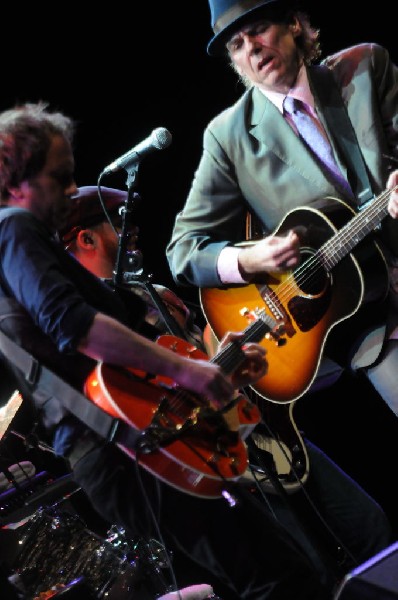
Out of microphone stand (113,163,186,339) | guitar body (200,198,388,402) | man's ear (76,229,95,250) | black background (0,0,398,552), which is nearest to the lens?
guitar body (200,198,388,402)

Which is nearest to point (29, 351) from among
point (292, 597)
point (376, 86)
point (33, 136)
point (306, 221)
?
point (33, 136)

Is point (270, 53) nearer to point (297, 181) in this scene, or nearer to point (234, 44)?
point (234, 44)

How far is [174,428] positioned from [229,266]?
1.24 metres

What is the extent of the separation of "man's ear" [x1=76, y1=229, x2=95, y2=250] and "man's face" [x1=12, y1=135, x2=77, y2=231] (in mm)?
1750

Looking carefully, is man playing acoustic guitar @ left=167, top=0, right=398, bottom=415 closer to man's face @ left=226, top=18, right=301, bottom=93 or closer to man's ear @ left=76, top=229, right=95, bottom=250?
man's face @ left=226, top=18, right=301, bottom=93

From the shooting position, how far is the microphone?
3312 mm

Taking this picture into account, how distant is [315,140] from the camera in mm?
3164

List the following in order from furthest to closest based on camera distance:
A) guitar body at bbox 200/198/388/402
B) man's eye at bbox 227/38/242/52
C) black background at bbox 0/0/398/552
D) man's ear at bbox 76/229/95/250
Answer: black background at bbox 0/0/398/552 → man's ear at bbox 76/229/95/250 → man's eye at bbox 227/38/242/52 → guitar body at bbox 200/198/388/402

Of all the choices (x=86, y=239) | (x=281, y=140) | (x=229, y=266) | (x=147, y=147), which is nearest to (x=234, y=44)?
(x=281, y=140)

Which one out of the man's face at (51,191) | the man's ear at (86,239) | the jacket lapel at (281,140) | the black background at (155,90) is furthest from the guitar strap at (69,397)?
the black background at (155,90)

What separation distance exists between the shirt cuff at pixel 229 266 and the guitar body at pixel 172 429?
104cm

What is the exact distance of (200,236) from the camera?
138 inches

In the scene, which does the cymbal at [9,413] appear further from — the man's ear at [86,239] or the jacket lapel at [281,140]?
the jacket lapel at [281,140]

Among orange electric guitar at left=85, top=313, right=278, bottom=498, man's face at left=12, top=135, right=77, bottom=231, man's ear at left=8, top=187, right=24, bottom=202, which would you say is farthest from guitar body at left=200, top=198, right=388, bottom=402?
man's ear at left=8, top=187, right=24, bottom=202
